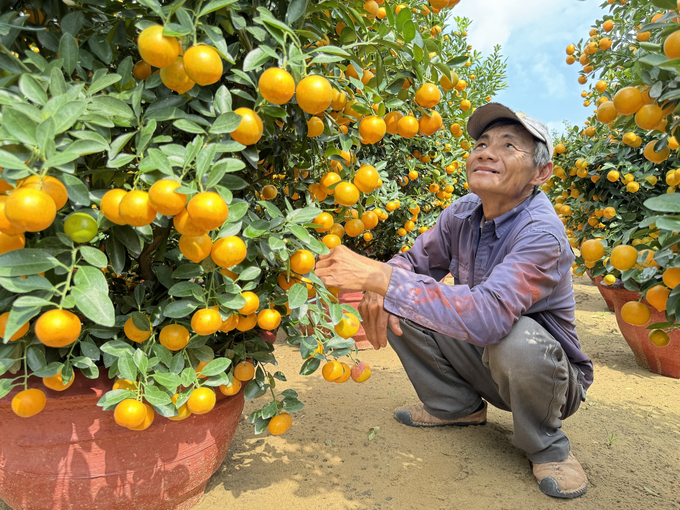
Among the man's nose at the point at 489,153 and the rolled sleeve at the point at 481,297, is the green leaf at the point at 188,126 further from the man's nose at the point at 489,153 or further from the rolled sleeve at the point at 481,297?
the man's nose at the point at 489,153

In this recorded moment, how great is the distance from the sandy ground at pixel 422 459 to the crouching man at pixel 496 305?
0.13 meters

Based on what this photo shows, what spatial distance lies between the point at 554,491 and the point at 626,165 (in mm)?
2317

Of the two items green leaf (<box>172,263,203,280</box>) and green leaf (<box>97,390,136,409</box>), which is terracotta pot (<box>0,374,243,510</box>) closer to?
green leaf (<box>97,390,136,409</box>)

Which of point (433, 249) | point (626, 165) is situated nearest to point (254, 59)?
point (433, 249)

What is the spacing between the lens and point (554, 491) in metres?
1.68

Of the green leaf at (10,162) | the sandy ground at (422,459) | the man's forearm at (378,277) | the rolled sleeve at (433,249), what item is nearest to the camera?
the green leaf at (10,162)

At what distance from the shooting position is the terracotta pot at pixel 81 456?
1234mm

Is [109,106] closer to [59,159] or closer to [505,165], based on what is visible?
[59,159]

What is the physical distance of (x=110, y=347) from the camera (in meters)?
1.10

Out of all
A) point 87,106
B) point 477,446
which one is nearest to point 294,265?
point 87,106

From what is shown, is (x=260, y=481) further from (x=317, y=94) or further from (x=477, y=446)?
(x=317, y=94)

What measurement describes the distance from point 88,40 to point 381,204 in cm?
217

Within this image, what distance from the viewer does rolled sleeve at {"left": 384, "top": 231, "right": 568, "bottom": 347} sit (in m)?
1.56

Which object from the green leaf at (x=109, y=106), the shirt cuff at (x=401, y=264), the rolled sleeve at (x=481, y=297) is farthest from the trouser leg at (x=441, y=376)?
the green leaf at (x=109, y=106)
